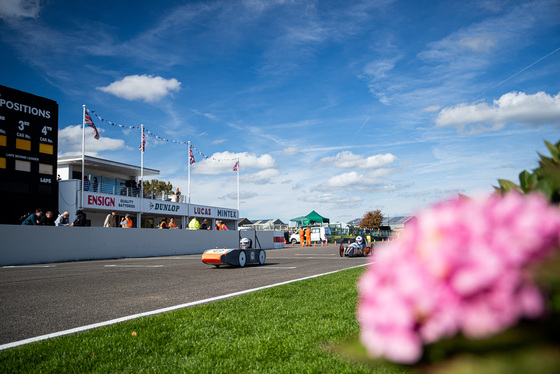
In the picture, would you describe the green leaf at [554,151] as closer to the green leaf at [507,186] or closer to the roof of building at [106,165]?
the green leaf at [507,186]

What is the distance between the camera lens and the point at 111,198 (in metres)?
34.3

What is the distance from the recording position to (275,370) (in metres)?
3.22

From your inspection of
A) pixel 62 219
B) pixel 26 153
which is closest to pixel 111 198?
pixel 26 153

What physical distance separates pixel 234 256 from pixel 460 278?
12.4 metres

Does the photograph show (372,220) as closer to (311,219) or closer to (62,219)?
(311,219)

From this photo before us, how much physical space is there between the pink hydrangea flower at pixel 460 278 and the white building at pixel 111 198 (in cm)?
3304

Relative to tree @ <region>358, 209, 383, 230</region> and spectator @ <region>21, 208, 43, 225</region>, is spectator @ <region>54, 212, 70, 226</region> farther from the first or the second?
tree @ <region>358, 209, 383, 230</region>

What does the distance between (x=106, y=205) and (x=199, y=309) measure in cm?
3078

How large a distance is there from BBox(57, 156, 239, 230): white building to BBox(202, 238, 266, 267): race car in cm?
2123

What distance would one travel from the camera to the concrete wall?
14906 millimetres

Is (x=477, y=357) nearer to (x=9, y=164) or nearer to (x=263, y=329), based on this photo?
(x=263, y=329)

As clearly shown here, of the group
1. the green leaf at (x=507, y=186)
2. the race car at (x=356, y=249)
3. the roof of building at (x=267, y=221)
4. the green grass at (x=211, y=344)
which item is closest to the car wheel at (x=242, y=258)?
the race car at (x=356, y=249)

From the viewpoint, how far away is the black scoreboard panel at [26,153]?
65.4ft

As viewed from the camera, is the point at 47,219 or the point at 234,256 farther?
the point at 47,219
